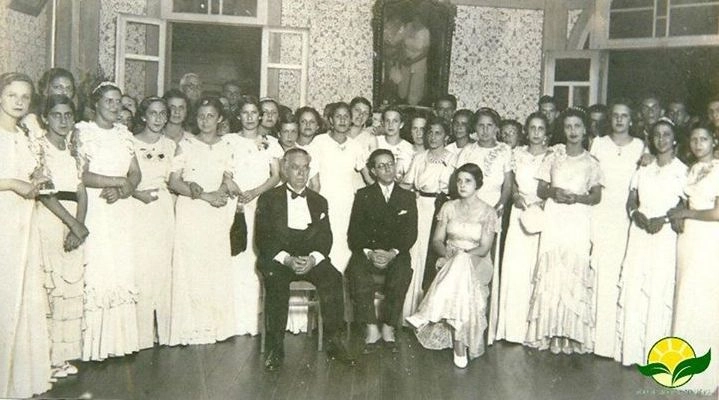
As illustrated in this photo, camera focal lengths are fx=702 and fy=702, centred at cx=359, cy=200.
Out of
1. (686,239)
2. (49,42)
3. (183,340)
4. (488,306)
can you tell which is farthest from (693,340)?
(49,42)

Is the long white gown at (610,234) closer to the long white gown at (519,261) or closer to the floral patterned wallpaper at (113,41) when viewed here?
the long white gown at (519,261)

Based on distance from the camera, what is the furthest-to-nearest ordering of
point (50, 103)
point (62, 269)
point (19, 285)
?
point (62, 269) → point (50, 103) → point (19, 285)

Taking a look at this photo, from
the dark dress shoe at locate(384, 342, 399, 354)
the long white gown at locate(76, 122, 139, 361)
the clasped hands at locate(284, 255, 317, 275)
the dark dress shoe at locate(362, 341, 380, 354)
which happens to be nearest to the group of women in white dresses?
the long white gown at locate(76, 122, 139, 361)

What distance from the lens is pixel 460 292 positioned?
172 inches

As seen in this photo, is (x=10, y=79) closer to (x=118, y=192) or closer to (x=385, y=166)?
(x=118, y=192)

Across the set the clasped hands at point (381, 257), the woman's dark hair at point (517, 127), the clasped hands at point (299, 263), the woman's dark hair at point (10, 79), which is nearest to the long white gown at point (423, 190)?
the clasped hands at point (381, 257)

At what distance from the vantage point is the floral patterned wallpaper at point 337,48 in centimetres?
609

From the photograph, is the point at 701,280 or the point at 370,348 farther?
the point at 370,348

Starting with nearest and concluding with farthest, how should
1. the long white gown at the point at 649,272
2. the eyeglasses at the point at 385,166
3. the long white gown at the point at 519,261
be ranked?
the long white gown at the point at 649,272, the eyeglasses at the point at 385,166, the long white gown at the point at 519,261

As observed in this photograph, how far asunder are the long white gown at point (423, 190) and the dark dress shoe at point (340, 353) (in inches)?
33.1

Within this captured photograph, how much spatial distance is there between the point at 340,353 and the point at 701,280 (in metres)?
2.17

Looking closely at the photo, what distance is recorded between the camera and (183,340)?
4.56 metres

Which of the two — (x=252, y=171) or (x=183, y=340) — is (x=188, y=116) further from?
(x=183, y=340)

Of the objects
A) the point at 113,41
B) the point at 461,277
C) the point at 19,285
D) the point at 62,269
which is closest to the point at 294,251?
the point at 461,277
